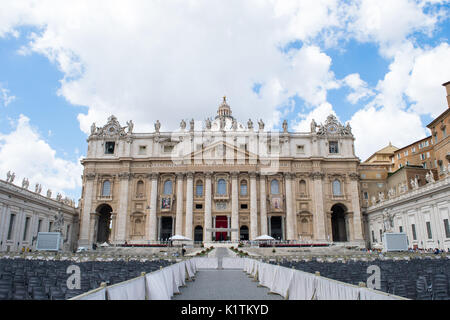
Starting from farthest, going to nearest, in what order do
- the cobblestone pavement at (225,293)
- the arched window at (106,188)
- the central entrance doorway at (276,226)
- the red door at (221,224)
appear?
the central entrance doorway at (276,226), the arched window at (106,188), the red door at (221,224), the cobblestone pavement at (225,293)

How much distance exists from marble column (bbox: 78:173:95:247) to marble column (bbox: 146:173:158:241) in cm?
1086

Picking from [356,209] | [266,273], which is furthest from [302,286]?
[356,209]

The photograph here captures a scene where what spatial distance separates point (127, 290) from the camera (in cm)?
822

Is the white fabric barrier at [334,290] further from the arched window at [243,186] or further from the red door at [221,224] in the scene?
the arched window at [243,186]

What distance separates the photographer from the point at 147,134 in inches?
2667

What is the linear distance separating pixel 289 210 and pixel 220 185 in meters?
13.4

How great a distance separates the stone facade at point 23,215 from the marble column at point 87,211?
18.1 feet

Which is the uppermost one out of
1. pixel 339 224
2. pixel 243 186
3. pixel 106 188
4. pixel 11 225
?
pixel 243 186

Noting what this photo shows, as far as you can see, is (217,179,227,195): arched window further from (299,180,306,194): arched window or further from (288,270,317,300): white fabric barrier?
(288,270,317,300): white fabric barrier

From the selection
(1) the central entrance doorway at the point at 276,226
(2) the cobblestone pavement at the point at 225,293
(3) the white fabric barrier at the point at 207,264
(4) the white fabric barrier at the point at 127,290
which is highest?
(1) the central entrance doorway at the point at 276,226

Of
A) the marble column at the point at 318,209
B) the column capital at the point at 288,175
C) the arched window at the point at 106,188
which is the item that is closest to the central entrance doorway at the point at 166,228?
the arched window at the point at 106,188

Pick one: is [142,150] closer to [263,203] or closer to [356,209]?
[263,203]

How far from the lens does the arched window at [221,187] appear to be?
64.2 m
